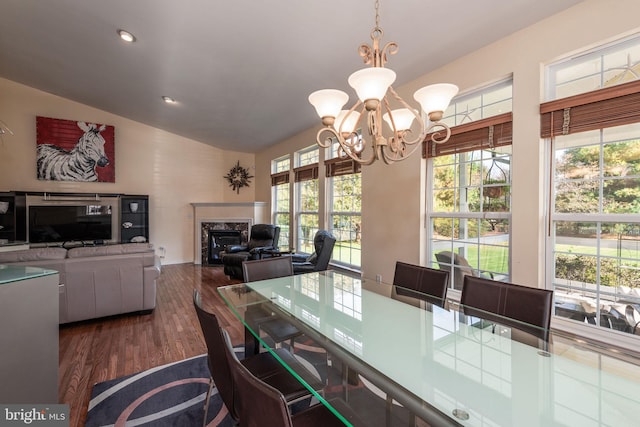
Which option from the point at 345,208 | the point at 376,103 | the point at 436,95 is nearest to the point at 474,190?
the point at 436,95

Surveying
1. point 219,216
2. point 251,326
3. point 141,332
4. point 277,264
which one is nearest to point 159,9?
point 277,264

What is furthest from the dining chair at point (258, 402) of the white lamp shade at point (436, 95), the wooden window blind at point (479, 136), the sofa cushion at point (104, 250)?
the sofa cushion at point (104, 250)

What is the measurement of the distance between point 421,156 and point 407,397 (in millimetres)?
2597

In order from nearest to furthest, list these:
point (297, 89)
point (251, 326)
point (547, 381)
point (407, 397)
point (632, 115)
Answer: point (407, 397)
point (547, 381)
point (251, 326)
point (632, 115)
point (297, 89)

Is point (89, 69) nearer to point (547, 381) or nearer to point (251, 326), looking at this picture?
point (251, 326)

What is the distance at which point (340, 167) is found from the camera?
434cm

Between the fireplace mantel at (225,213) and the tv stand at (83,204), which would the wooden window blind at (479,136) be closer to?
the fireplace mantel at (225,213)

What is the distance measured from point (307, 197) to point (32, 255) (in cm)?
375

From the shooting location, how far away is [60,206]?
554cm

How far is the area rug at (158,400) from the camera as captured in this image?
177 centimetres

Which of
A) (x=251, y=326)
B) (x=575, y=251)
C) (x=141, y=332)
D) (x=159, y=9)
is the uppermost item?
(x=159, y=9)

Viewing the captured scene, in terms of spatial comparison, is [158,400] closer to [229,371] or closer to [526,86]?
[229,371]

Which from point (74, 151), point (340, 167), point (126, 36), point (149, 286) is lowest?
point (149, 286)

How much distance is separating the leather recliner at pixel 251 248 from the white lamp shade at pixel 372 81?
12.3 ft
